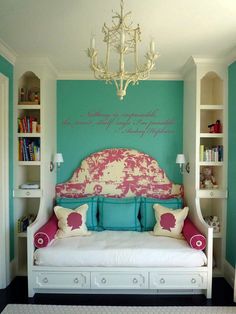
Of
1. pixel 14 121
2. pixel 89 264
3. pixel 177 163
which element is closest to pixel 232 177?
pixel 177 163

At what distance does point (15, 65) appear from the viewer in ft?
10.7

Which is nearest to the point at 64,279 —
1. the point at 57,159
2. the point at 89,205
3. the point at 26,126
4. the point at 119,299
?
the point at 119,299

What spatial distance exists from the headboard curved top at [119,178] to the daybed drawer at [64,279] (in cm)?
114

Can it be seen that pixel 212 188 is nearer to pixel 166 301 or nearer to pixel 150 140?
pixel 150 140

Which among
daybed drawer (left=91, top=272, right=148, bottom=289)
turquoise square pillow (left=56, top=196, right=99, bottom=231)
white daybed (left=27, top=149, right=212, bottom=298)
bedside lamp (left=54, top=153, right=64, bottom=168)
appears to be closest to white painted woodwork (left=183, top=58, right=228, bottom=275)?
white daybed (left=27, top=149, right=212, bottom=298)

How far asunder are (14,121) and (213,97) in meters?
2.59

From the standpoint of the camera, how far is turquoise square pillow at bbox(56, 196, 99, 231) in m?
3.46

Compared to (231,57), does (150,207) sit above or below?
below

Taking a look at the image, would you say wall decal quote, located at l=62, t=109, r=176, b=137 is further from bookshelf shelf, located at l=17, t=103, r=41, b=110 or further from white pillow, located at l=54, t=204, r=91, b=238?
white pillow, located at l=54, t=204, r=91, b=238

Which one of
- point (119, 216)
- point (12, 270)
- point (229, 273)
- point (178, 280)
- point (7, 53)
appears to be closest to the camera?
point (178, 280)

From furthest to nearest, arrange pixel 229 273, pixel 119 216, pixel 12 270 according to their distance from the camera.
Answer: pixel 119 216 < pixel 12 270 < pixel 229 273

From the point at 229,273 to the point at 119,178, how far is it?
5.73 ft

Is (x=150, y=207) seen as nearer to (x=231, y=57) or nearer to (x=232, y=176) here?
(x=232, y=176)

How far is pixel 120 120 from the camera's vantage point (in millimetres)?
3773
